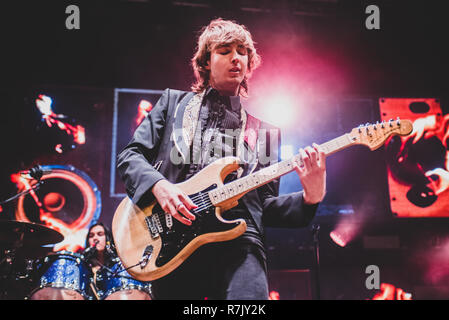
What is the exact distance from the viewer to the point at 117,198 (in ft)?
18.9

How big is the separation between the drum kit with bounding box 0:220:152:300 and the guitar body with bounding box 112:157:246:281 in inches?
81.5

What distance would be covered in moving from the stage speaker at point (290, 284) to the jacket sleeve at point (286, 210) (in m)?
3.14

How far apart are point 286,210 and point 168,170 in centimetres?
69

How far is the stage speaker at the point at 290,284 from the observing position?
16.3ft

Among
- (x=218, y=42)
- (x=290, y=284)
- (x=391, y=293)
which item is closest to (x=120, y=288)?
(x=290, y=284)

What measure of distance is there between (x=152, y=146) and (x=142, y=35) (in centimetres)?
458

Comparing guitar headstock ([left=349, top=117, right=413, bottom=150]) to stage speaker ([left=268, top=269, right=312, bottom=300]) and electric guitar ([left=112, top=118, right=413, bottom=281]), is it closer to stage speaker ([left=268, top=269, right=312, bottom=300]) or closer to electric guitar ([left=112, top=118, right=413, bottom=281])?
electric guitar ([left=112, top=118, right=413, bottom=281])

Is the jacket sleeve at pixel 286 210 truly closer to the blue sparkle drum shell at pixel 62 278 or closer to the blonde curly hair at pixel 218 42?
the blonde curly hair at pixel 218 42

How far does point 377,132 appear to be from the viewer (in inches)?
88.9

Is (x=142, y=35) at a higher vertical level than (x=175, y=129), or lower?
higher

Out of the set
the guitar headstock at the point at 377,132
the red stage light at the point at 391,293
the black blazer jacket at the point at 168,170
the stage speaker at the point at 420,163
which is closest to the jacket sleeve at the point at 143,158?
the black blazer jacket at the point at 168,170

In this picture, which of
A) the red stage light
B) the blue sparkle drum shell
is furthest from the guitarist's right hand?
the red stage light
